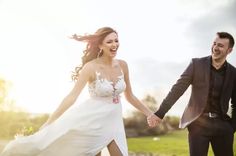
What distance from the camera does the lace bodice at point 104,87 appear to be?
6700 millimetres

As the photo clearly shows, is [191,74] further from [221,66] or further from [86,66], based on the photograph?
[86,66]

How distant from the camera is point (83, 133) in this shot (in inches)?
264

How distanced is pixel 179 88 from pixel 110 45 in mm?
1037

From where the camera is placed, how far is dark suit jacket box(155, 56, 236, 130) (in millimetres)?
6750

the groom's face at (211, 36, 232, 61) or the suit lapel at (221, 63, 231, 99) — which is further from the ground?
the groom's face at (211, 36, 232, 61)

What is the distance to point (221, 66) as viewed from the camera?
6.95 meters

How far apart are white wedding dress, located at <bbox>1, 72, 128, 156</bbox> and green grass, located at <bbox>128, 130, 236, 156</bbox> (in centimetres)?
859

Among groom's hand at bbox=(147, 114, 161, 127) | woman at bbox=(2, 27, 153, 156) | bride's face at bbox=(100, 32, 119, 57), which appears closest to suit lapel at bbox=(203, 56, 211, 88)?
groom's hand at bbox=(147, 114, 161, 127)

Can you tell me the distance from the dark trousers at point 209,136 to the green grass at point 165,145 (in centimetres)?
824

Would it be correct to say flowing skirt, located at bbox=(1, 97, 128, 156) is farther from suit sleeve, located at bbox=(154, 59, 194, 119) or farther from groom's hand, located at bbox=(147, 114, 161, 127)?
suit sleeve, located at bbox=(154, 59, 194, 119)

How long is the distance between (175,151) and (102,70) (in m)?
8.96

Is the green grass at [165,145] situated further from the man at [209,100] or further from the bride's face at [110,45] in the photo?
the bride's face at [110,45]

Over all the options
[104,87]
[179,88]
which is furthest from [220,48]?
[104,87]

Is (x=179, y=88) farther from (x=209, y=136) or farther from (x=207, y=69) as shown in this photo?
(x=209, y=136)
